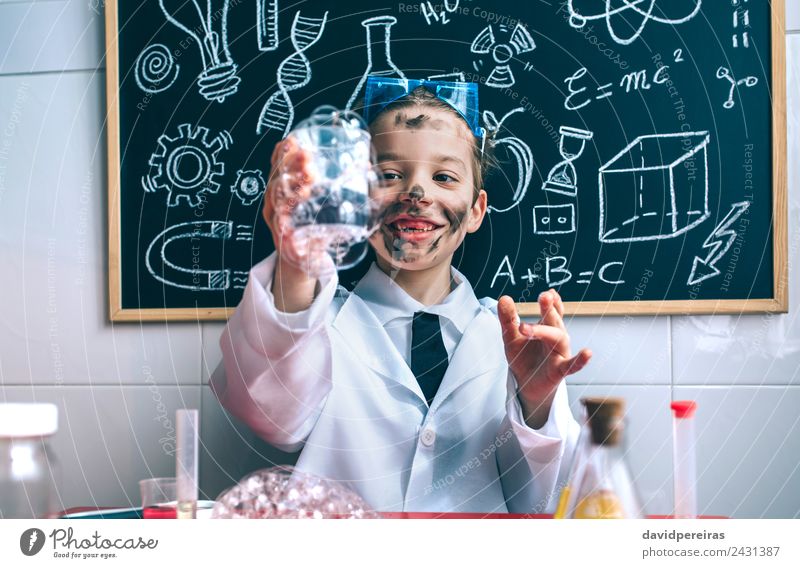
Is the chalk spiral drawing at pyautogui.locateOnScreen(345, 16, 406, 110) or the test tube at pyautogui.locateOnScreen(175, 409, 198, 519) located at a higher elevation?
the chalk spiral drawing at pyautogui.locateOnScreen(345, 16, 406, 110)

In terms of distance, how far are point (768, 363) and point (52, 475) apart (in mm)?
909

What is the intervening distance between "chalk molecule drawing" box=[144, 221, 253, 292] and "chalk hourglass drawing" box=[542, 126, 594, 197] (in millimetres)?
386

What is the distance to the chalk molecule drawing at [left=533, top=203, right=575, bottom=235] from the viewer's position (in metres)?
0.89

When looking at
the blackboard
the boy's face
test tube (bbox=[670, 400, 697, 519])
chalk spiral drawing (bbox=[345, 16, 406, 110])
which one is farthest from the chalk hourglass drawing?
test tube (bbox=[670, 400, 697, 519])

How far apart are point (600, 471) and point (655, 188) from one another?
1.31 ft

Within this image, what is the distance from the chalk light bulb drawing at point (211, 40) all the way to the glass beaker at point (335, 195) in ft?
0.82

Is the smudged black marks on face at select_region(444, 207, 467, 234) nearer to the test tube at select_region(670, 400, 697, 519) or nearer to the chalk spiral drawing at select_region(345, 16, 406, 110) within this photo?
the chalk spiral drawing at select_region(345, 16, 406, 110)

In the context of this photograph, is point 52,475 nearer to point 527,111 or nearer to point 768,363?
point 527,111

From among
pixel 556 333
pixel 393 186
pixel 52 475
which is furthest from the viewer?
pixel 52 475

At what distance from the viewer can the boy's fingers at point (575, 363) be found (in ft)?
2.31

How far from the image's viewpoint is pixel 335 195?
0.70 meters

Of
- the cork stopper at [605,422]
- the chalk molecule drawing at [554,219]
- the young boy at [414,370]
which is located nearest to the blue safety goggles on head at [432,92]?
the young boy at [414,370]
